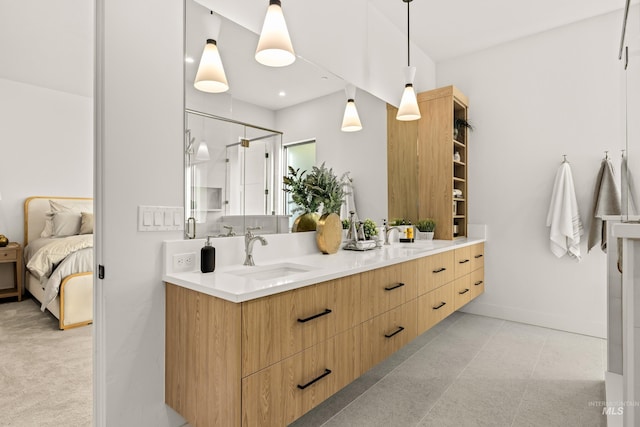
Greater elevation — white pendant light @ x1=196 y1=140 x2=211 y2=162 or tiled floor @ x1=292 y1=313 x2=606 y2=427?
white pendant light @ x1=196 y1=140 x2=211 y2=162

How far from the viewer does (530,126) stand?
3350 mm

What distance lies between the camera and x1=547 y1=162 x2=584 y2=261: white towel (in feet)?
9.93

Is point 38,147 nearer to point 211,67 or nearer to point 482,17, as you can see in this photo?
point 211,67

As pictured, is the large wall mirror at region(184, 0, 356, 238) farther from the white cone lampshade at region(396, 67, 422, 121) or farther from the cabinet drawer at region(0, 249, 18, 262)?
the cabinet drawer at region(0, 249, 18, 262)

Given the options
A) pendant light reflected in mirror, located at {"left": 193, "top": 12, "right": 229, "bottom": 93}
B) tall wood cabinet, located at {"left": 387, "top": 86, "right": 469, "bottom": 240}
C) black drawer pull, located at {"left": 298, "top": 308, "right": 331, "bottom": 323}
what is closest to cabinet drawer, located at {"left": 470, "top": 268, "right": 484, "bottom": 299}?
tall wood cabinet, located at {"left": 387, "top": 86, "right": 469, "bottom": 240}

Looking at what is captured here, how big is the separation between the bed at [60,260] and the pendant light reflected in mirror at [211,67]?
8.69 ft

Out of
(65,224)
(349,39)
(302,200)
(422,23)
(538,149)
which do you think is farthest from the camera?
(65,224)

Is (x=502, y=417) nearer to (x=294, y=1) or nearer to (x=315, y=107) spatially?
(x=315, y=107)

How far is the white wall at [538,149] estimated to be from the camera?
3023 millimetres

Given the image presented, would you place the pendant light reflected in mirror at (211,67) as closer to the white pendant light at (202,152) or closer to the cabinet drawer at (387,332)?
the white pendant light at (202,152)

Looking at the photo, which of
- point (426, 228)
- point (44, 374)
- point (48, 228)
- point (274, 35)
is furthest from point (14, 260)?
point (426, 228)

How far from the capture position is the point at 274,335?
4.35 feet

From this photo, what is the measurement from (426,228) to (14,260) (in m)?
4.86

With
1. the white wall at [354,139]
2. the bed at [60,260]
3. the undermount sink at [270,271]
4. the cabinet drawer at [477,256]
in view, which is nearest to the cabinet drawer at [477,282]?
the cabinet drawer at [477,256]
